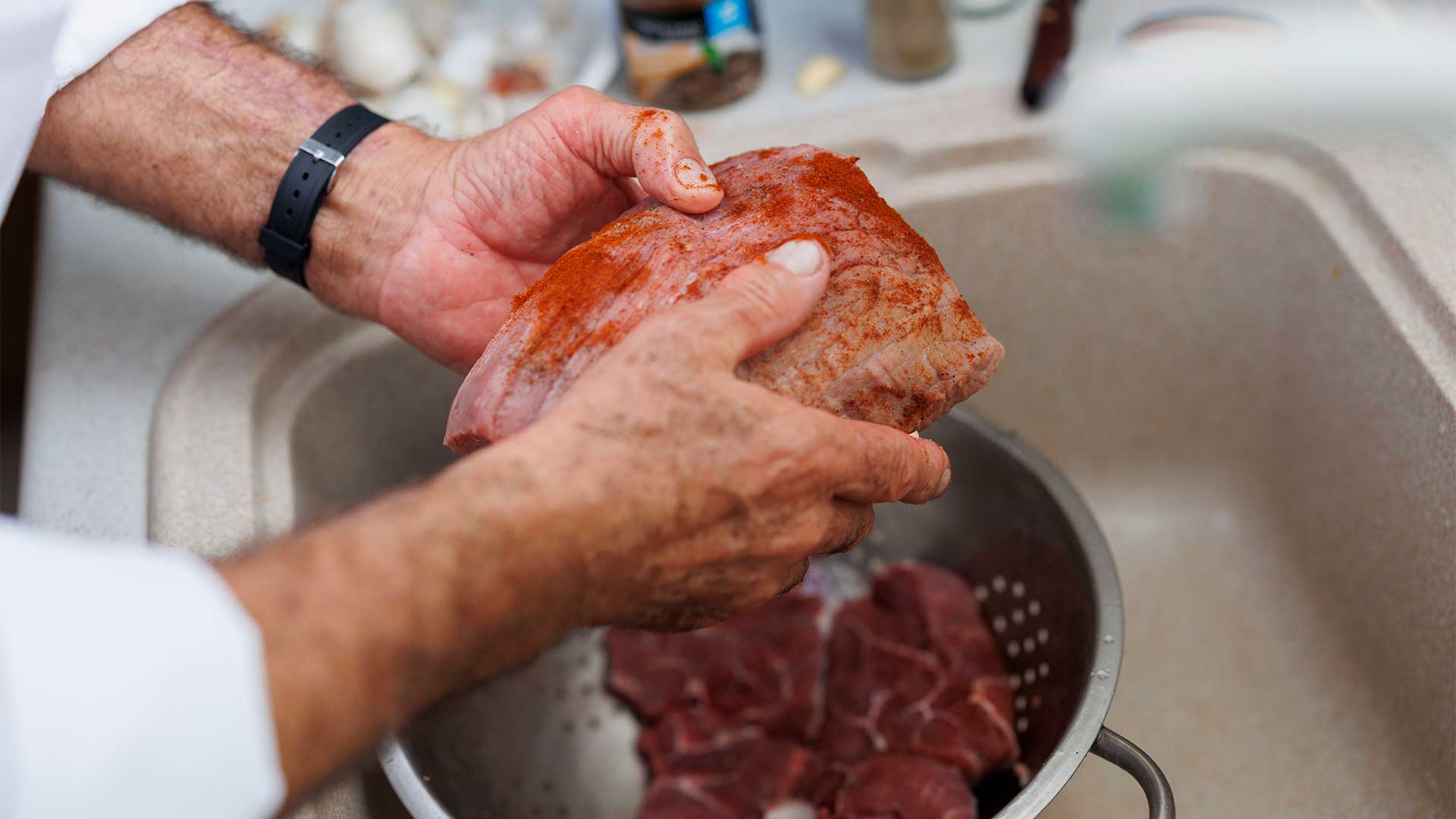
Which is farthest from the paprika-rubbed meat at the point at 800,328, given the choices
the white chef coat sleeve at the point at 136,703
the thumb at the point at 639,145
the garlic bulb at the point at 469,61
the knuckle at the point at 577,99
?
the garlic bulb at the point at 469,61

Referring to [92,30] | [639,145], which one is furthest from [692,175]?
[92,30]

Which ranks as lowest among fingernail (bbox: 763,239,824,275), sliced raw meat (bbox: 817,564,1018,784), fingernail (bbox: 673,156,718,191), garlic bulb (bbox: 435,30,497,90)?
sliced raw meat (bbox: 817,564,1018,784)

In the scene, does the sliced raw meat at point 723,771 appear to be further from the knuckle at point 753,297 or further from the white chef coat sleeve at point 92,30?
the white chef coat sleeve at point 92,30

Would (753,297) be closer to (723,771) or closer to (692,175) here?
(692,175)

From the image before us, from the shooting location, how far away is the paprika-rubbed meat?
0.83m

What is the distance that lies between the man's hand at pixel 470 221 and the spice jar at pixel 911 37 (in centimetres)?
48

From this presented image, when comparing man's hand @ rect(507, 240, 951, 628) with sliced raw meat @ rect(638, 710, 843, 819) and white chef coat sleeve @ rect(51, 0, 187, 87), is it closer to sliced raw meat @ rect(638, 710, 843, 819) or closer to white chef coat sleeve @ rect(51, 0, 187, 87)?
sliced raw meat @ rect(638, 710, 843, 819)

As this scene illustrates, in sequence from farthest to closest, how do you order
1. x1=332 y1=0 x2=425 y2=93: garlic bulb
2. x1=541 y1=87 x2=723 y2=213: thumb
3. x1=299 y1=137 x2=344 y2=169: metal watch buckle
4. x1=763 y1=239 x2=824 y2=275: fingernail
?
x1=332 y1=0 x2=425 y2=93: garlic bulb → x1=299 y1=137 x2=344 y2=169: metal watch buckle → x1=541 y1=87 x2=723 y2=213: thumb → x1=763 y1=239 x2=824 y2=275: fingernail

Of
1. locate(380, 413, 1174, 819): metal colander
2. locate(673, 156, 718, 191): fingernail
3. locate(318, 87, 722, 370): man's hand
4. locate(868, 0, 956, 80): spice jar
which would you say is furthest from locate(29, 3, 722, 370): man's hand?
locate(868, 0, 956, 80): spice jar

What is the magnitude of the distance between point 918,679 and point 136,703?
30.3 inches

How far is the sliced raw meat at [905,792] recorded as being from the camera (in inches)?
38.6

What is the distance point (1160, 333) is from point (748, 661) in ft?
2.12

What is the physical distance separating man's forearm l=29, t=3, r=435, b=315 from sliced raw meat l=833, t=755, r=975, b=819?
684 millimetres

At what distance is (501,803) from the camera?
111 cm
